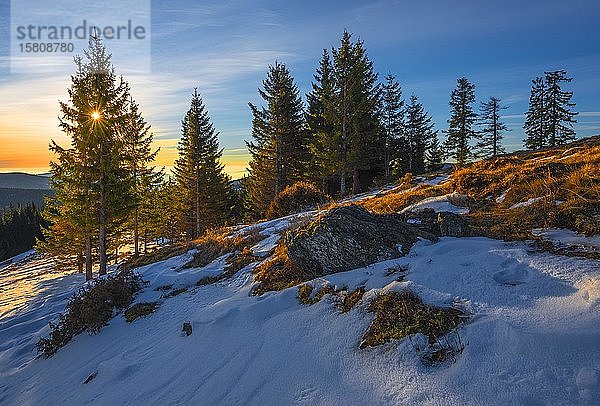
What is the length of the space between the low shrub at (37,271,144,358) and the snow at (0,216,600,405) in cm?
33

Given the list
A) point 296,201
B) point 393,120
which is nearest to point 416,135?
point 393,120

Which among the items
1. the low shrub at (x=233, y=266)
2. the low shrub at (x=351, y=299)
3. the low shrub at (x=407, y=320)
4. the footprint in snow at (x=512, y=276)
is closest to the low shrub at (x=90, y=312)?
the low shrub at (x=233, y=266)

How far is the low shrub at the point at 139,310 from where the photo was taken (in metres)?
7.18

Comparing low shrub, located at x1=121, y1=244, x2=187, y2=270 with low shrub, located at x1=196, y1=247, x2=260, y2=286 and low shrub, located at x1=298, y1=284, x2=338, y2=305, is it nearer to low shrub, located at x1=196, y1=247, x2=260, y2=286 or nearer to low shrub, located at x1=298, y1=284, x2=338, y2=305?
low shrub, located at x1=196, y1=247, x2=260, y2=286

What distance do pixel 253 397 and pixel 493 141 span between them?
42.7 metres

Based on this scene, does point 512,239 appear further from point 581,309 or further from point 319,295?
point 319,295

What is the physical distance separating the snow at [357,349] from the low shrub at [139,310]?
0.18 meters

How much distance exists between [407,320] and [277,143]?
26435mm

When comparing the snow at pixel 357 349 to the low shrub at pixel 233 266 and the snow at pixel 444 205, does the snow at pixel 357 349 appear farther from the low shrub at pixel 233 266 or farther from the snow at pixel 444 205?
the snow at pixel 444 205

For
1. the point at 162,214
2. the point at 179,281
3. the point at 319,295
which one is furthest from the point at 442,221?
the point at 162,214

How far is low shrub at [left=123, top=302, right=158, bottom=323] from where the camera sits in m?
7.18

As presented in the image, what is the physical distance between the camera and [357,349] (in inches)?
146

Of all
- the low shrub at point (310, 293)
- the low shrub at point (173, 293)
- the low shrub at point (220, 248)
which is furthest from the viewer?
the low shrub at point (220, 248)

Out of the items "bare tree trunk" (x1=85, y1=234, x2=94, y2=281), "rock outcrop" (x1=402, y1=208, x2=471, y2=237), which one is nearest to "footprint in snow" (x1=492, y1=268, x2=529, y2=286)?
"rock outcrop" (x1=402, y1=208, x2=471, y2=237)
